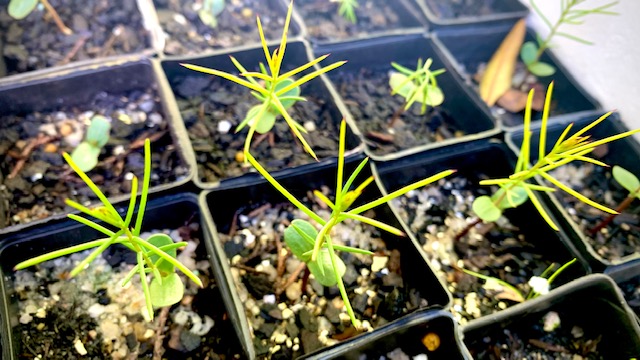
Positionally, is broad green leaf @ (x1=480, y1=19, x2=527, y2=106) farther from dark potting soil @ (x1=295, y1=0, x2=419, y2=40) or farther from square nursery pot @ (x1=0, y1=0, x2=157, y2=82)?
square nursery pot @ (x1=0, y1=0, x2=157, y2=82)

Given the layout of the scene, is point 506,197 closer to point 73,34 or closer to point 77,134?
point 77,134

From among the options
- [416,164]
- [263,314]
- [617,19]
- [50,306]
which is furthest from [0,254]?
[617,19]

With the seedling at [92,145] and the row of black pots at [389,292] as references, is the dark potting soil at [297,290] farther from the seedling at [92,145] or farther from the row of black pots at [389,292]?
the seedling at [92,145]

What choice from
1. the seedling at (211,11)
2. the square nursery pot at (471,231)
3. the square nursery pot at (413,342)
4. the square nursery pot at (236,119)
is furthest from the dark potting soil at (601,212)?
the seedling at (211,11)

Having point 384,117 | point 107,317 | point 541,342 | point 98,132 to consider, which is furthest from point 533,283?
point 98,132

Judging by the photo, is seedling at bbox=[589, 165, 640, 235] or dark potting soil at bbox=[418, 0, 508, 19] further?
dark potting soil at bbox=[418, 0, 508, 19]

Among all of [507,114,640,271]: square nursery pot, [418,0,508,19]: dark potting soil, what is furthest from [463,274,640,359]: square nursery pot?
[418,0,508,19]: dark potting soil

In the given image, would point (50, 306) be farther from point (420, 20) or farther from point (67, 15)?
point (420, 20)
